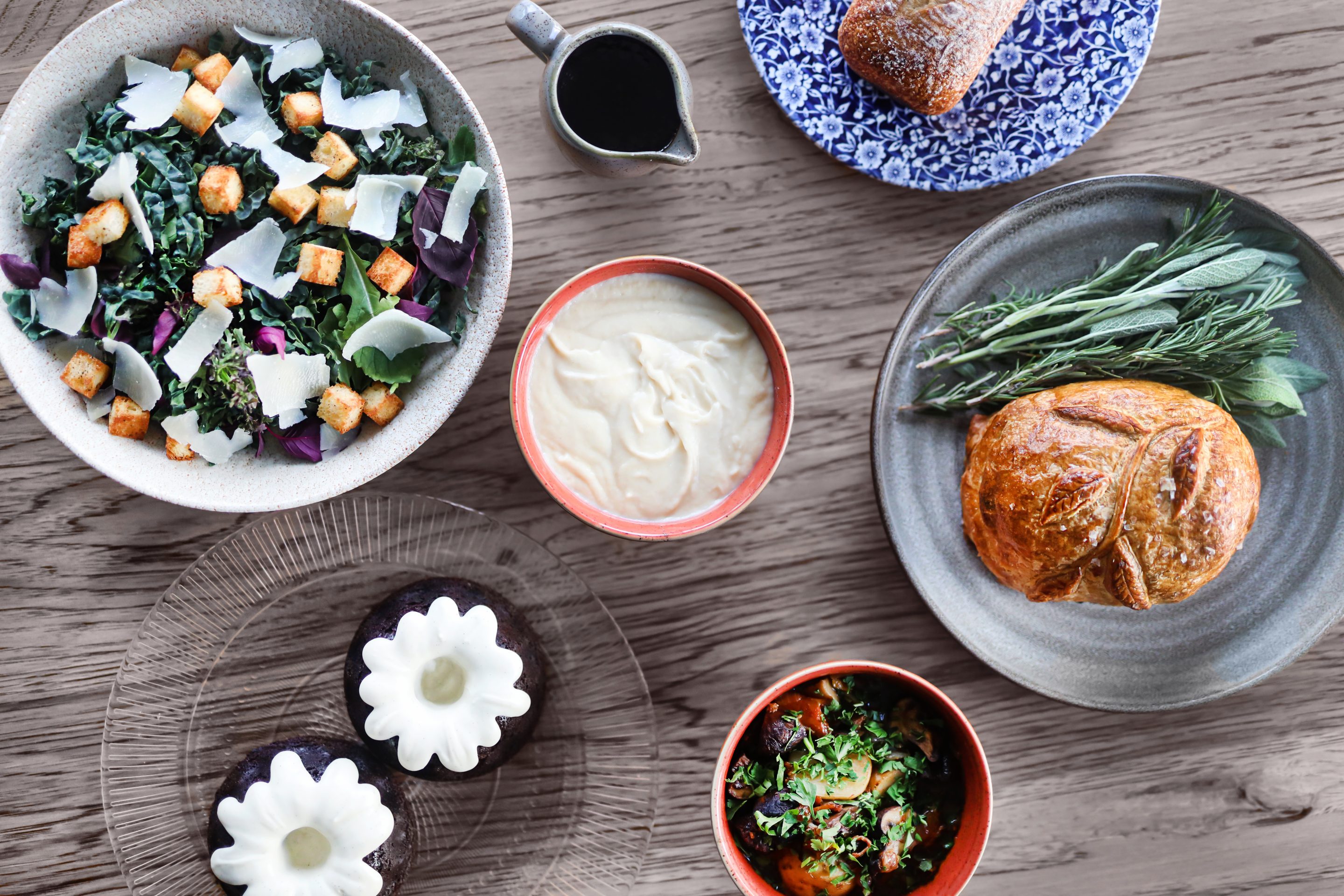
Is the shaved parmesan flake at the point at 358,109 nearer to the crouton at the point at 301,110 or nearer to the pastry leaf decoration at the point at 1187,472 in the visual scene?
the crouton at the point at 301,110

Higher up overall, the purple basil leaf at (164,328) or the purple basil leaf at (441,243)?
the purple basil leaf at (441,243)

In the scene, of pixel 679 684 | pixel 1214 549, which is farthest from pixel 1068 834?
pixel 679 684

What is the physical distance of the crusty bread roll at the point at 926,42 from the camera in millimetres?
1468

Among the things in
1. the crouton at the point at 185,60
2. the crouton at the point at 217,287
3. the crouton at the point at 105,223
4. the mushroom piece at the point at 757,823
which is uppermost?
the crouton at the point at 185,60

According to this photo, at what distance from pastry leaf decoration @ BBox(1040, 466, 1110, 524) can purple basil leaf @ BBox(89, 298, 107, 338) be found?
4.91 ft

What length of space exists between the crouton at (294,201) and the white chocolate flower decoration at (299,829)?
837 mm

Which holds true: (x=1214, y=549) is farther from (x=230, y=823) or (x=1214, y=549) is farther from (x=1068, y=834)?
(x=230, y=823)

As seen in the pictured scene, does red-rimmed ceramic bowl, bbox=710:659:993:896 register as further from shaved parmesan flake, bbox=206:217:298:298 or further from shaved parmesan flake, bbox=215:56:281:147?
shaved parmesan flake, bbox=215:56:281:147

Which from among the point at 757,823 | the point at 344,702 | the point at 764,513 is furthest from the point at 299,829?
the point at 764,513

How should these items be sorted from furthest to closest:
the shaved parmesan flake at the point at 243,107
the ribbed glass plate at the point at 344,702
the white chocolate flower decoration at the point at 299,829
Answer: the ribbed glass plate at the point at 344,702 → the shaved parmesan flake at the point at 243,107 → the white chocolate flower decoration at the point at 299,829

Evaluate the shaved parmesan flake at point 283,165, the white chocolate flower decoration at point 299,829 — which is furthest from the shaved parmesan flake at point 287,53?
the white chocolate flower decoration at point 299,829

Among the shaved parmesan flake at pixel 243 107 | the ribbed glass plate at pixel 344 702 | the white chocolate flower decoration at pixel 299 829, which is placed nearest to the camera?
the white chocolate flower decoration at pixel 299 829

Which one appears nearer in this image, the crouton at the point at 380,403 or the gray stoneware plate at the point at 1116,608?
the crouton at the point at 380,403

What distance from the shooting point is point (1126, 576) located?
1.36 metres
